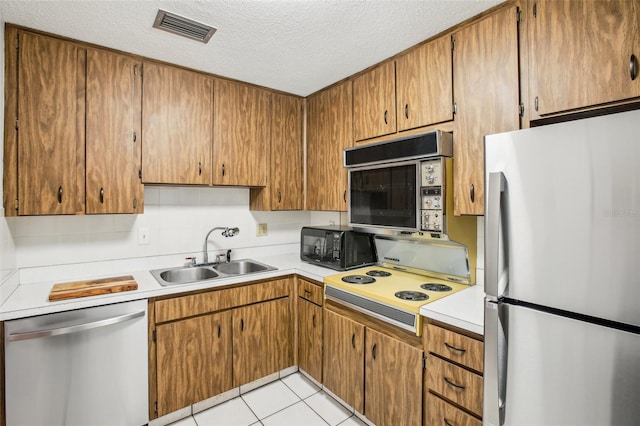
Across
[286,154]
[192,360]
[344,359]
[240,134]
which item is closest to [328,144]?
[286,154]

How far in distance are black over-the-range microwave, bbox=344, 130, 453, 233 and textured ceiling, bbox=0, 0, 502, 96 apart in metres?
0.63

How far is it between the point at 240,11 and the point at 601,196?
1761mm

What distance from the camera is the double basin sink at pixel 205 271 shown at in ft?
8.00

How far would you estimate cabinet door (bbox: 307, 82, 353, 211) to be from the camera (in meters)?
2.60

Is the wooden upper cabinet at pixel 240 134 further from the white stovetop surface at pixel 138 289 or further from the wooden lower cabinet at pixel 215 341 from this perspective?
the wooden lower cabinet at pixel 215 341

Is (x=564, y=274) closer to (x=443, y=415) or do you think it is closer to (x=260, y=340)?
(x=443, y=415)

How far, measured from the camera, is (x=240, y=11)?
168 cm

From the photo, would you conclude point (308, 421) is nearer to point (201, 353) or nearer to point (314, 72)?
point (201, 353)

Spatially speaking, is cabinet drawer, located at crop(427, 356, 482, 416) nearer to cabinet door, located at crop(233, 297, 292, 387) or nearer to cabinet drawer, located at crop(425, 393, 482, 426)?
cabinet drawer, located at crop(425, 393, 482, 426)

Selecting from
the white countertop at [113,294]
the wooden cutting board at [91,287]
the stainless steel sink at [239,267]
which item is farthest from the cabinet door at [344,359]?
the wooden cutting board at [91,287]

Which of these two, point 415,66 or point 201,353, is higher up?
point 415,66

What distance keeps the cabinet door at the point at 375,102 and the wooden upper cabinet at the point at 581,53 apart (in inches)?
33.7

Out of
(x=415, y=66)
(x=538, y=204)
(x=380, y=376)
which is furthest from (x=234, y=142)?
(x=538, y=204)

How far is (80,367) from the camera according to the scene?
1745 millimetres
